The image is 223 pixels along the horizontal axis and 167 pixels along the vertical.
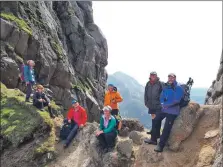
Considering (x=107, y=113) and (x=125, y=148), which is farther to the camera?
(x=107, y=113)

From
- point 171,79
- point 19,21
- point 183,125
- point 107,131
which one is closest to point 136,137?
point 107,131

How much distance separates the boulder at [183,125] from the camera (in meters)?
21.2

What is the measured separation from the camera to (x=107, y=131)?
73.0 feet

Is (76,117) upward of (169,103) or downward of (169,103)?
downward

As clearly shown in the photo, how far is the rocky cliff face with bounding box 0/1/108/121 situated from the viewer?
3638 centimetres

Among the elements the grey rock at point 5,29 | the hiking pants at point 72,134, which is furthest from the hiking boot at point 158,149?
the grey rock at point 5,29

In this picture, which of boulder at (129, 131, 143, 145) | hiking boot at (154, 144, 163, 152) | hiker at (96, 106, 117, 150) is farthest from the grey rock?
hiking boot at (154, 144, 163, 152)

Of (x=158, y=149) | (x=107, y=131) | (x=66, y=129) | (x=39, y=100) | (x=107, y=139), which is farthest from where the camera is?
(x=39, y=100)

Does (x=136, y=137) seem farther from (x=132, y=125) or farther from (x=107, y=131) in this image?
(x=132, y=125)

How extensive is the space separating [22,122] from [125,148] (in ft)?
29.5

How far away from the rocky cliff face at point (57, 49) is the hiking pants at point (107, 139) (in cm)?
1579

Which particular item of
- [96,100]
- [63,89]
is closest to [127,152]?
[63,89]

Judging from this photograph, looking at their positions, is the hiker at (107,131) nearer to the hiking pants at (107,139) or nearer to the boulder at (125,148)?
the hiking pants at (107,139)

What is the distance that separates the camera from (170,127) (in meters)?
20.8
